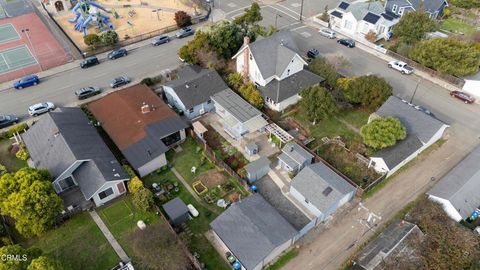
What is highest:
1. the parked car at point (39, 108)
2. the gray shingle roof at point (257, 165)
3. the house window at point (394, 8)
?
the house window at point (394, 8)

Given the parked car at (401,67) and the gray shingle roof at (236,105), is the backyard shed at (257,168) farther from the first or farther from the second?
the parked car at (401,67)

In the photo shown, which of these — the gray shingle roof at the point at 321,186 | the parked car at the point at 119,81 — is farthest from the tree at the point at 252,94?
the parked car at the point at 119,81

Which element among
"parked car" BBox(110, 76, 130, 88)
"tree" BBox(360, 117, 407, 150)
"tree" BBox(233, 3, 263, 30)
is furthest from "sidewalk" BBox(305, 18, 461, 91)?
"parked car" BBox(110, 76, 130, 88)

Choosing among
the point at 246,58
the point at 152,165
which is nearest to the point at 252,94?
the point at 246,58

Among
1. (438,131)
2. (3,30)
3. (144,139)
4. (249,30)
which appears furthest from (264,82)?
(3,30)

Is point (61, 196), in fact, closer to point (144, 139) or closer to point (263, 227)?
point (144, 139)

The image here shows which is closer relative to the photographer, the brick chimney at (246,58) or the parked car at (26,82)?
the brick chimney at (246,58)

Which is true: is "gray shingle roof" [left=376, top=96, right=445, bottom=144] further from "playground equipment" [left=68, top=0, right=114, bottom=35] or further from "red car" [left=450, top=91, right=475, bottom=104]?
"playground equipment" [left=68, top=0, right=114, bottom=35]
